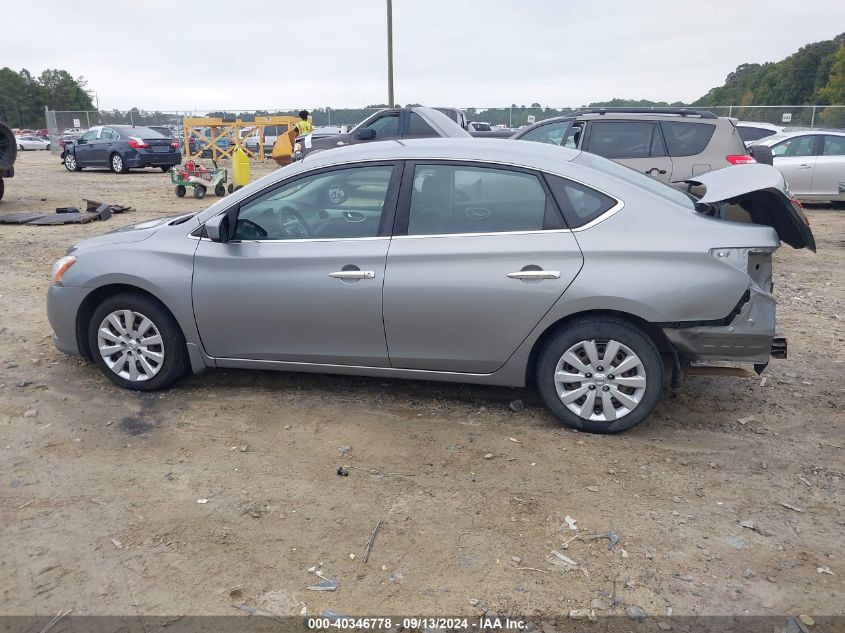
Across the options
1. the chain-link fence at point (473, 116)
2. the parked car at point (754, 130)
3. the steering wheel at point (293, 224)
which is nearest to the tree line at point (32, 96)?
the chain-link fence at point (473, 116)

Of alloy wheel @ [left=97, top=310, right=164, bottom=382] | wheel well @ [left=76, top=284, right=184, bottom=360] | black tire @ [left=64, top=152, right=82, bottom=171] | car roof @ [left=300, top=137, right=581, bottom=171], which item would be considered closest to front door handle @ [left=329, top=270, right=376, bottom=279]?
car roof @ [left=300, top=137, right=581, bottom=171]

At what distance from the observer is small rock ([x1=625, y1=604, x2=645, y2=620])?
2.79m

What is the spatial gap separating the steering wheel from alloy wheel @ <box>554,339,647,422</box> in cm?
183

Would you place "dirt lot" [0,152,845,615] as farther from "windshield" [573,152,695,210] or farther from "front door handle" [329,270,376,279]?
"windshield" [573,152,695,210]

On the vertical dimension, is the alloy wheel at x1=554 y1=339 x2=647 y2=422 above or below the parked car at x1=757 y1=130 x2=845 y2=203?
below

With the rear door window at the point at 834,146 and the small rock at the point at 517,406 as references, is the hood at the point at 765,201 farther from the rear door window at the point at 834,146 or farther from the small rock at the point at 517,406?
the rear door window at the point at 834,146

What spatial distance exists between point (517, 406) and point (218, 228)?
226cm

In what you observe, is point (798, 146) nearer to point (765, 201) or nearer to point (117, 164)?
point (765, 201)

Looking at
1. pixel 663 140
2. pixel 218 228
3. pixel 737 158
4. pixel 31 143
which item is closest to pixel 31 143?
pixel 31 143

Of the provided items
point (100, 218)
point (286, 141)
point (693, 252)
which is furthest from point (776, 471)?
point (286, 141)

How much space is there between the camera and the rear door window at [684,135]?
9680mm

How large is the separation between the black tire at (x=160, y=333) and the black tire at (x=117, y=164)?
2102 centimetres

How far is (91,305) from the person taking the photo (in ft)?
16.5

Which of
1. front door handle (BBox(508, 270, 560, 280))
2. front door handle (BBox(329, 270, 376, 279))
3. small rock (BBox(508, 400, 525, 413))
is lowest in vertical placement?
small rock (BBox(508, 400, 525, 413))
